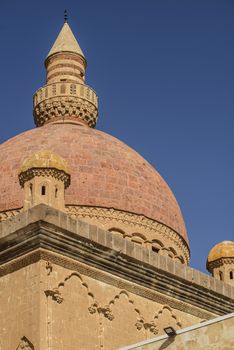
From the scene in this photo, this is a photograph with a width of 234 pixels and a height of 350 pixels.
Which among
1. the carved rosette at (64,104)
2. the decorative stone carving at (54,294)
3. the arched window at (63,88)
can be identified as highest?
the arched window at (63,88)

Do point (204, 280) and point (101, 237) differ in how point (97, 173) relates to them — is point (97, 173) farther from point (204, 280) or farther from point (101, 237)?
point (101, 237)

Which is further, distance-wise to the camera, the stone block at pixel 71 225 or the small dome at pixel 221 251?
the small dome at pixel 221 251

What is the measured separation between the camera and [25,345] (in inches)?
595

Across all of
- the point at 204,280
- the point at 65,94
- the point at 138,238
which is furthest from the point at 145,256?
the point at 65,94

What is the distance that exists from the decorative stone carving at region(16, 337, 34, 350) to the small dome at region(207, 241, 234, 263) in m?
6.70

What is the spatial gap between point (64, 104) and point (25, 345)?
10.8m

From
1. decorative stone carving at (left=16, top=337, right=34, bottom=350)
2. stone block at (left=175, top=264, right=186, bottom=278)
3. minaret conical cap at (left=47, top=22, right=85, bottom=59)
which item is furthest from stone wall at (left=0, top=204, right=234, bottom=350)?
minaret conical cap at (left=47, top=22, right=85, bottom=59)

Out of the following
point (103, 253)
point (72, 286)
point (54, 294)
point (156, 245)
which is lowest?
point (54, 294)

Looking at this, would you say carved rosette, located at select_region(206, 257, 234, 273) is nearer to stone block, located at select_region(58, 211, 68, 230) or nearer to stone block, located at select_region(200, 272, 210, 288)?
stone block, located at select_region(200, 272, 210, 288)

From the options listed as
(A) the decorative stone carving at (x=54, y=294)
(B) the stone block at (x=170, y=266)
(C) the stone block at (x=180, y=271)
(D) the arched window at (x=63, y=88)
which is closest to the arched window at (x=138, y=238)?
(C) the stone block at (x=180, y=271)

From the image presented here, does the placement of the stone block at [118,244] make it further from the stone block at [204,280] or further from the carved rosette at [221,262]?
the carved rosette at [221,262]

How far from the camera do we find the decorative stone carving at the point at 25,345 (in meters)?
15.0

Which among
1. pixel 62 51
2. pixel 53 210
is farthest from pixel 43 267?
pixel 62 51

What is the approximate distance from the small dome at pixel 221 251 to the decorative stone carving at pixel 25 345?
6.70 meters
